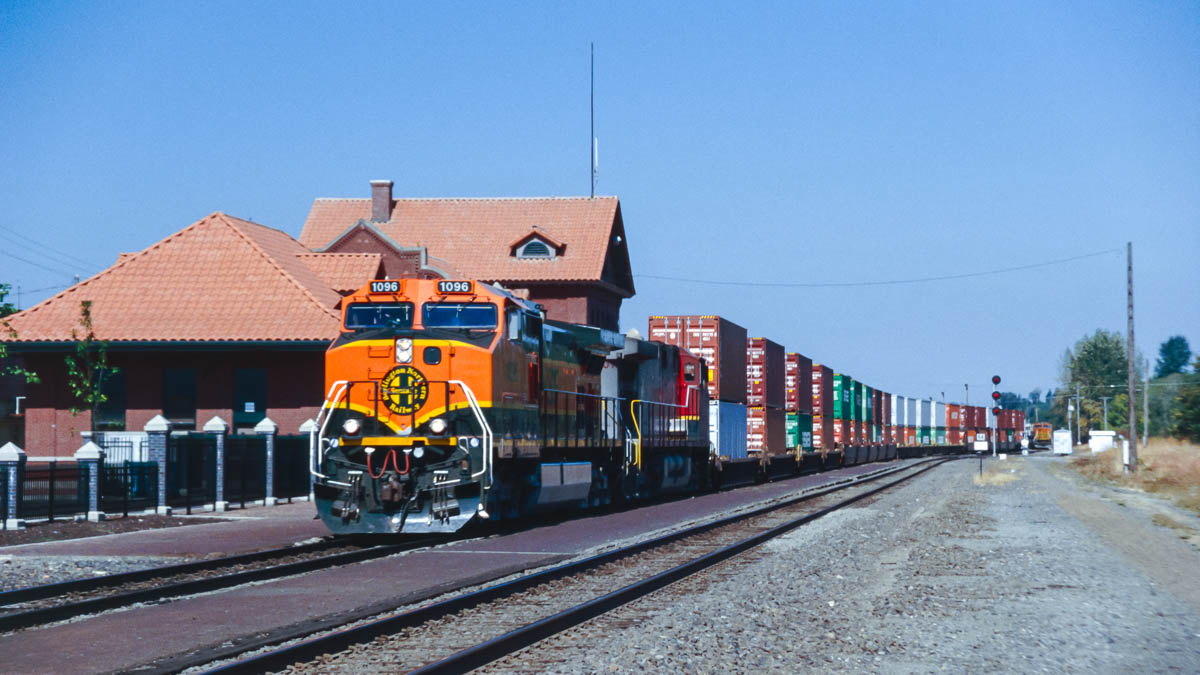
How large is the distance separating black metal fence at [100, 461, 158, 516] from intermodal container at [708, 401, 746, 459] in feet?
48.3

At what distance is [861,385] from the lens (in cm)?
6438

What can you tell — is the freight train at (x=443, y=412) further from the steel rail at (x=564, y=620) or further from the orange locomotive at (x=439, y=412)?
the steel rail at (x=564, y=620)

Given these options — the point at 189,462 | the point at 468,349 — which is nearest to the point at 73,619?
the point at 468,349

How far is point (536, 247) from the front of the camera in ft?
197

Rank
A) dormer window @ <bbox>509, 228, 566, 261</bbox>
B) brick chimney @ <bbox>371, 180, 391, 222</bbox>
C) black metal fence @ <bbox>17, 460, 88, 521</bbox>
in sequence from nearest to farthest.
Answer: black metal fence @ <bbox>17, 460, 88, 521</bbox>, dormer window @ <bbox>509, 228, 566, 261</bbox>, brick chimney @ <bbox>371, 180, 391, 222</bbox>

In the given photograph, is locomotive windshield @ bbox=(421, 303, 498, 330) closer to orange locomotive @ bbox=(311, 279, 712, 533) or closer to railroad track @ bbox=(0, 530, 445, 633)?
orange locomotive @ bbox=(311, 279, 712, 533)

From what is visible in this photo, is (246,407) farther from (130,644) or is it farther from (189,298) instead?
(130,644)

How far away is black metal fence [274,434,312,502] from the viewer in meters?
30.0

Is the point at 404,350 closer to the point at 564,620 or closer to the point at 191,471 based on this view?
the point at 564,620

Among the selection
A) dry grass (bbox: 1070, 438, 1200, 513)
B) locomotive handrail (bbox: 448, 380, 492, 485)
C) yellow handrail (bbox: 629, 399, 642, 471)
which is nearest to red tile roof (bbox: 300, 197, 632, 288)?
dry grass (bbox: 1070, 438, 1200, 513)

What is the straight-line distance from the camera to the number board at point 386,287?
1950cm

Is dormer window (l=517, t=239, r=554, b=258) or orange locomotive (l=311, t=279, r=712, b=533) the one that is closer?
orange locomotive (l=311, t=279, r=712, b=533)

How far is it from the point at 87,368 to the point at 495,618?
90.7 feet

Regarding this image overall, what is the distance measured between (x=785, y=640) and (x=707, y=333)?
25.9m
